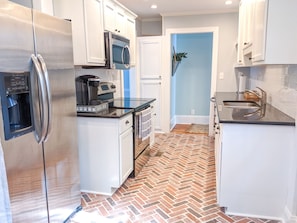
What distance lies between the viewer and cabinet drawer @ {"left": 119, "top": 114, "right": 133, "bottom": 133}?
8.44 ft

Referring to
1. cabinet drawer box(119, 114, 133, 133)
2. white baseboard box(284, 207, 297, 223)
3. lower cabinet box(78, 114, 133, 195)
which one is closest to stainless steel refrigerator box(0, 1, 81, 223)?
lower cabinet box(78, 114, 133, 195)

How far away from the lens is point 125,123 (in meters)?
2.69

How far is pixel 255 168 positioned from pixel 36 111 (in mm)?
1872

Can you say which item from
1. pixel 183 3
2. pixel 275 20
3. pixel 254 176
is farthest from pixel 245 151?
pixel 183 3

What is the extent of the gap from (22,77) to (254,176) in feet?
6.69

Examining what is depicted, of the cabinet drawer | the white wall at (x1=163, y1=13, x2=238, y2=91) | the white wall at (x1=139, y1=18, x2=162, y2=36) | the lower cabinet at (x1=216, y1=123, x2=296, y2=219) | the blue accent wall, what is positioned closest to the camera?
the lower cabinet at (x1=216, y1=123, x2=296, y2=219)

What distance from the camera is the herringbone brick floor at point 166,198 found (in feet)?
7.41

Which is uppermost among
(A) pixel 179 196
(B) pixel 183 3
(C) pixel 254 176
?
(B) pixel 183 3

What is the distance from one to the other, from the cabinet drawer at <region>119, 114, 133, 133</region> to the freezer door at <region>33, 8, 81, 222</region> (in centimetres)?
52

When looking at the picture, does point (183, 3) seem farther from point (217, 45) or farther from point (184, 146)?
point (184, 146)

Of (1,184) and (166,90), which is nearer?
(1,184)

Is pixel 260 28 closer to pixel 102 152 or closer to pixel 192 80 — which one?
pixel 102 152

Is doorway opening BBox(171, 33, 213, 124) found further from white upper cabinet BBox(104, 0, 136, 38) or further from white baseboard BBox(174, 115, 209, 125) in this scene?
white upper cabinet BBox(104, 0, 136, 38)

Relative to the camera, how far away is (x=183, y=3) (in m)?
4.06
